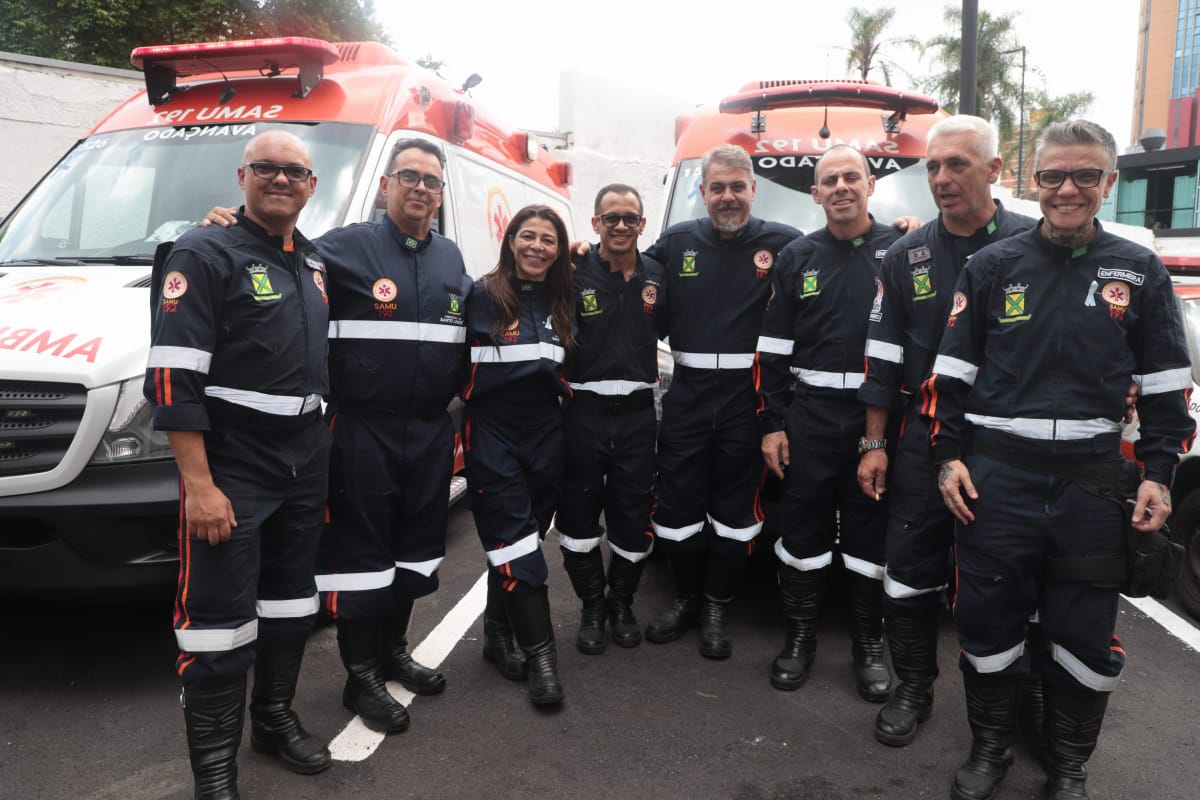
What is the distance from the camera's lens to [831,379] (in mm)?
3668

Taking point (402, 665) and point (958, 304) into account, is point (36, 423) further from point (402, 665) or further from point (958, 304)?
point (958, 304)

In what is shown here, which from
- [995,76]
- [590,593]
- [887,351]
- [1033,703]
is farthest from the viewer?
[995,76]

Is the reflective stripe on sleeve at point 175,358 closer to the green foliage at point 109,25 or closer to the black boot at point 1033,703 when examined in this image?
the black boot at point 1033,703

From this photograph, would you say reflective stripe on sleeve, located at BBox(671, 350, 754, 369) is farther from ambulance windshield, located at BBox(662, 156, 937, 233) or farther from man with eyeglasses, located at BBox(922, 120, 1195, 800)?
ambulance windshield, located at BBox(662, 156, 937, 233)

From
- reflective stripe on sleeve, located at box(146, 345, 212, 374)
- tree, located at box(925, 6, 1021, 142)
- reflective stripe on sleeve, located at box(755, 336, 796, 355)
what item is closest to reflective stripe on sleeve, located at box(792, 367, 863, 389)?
reflective stripe on sleeve, located at box(755, 336, 796, 355)

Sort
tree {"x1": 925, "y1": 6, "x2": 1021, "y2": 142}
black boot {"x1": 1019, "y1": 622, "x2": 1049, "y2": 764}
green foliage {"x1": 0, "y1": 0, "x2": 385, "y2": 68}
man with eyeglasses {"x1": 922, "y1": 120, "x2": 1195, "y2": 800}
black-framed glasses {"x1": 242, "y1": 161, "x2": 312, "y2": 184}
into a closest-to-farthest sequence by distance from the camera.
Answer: man with eyeglasses {"x1": 922, "y1": 120, "x2": 1195, "y2": 800} → black-framed glasses {"x1": 242, "y1": 161, "x2": 312, "y2": 184} → black boot {"x1": 1019, "y1": 622, "x2": 1049, "y2": 764} → green foliage {"x1": 0, "y1": 0, "x2": 385, "y2": 68} → tree {"x1": 925, "y1": 6, "x2": 1021, "y2": 142}

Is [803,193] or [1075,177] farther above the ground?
[803,193]

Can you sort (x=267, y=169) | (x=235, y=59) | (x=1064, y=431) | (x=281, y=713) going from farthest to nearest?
(x=235, y=59), (x=281, y=713), (x=267, y=169), (x=1064, y=431)

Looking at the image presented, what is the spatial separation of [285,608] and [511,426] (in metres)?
1.11

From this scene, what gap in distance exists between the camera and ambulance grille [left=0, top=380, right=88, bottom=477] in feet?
10.1

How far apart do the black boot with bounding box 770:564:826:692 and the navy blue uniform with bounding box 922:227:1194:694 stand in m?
1.02

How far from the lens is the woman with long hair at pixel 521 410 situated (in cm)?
355

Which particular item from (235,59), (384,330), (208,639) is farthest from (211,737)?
(235,59)

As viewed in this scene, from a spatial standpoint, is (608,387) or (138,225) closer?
(608,387)
